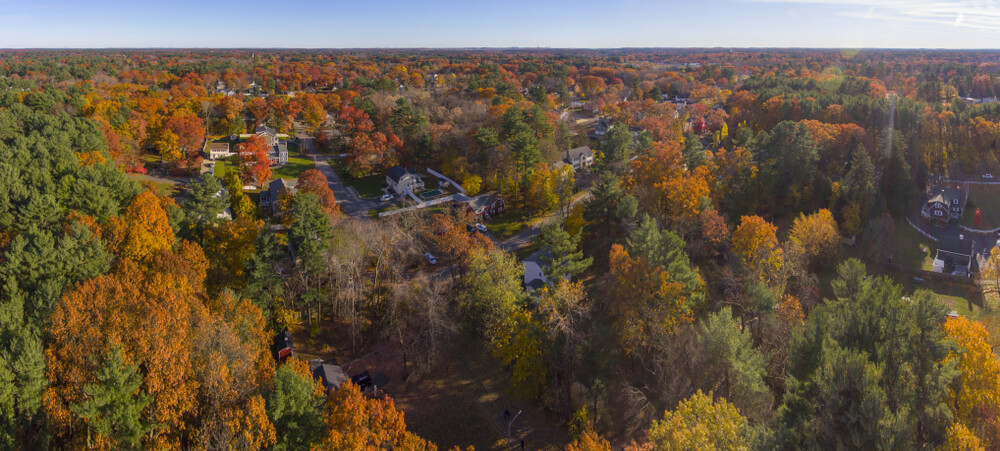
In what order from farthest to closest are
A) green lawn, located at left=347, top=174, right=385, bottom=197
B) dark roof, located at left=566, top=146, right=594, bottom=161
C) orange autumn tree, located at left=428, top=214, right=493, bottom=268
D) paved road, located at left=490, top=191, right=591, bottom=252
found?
dark roof, located at left=566, top=146, right=594, bottom=161 → green lawn, located at left=347, top=174, right=385, bottom=197 → paved road, located at left=490, top=191, right=591, bottom=252 → orange autumn tree, located at left=428, top=214, right=493, bottom=268

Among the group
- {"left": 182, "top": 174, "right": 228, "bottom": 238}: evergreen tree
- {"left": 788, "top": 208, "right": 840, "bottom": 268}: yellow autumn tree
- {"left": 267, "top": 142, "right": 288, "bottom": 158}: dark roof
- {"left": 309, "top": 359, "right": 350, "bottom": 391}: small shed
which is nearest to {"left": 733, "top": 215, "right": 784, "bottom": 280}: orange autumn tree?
{"left": 788, "top": 208, "right": 840, "bottom": 268}: yellow autumn tree

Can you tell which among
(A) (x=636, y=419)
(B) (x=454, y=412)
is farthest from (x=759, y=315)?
(B) (x=454, y=412)

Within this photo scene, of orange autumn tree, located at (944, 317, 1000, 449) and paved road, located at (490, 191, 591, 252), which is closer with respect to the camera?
orange autumn tree, located at (944, 317, 1000, 449)

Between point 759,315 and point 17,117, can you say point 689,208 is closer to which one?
point 759,315

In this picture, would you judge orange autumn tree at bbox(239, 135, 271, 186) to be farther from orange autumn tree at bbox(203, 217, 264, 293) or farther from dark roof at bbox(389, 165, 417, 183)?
orange autumn tree at bbox(203, 217, 264, 293)

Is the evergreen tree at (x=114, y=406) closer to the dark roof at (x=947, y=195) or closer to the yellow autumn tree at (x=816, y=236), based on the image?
the yellow autumn tree at (x=816, y=236)

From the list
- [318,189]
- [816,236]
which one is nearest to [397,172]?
[318,189]

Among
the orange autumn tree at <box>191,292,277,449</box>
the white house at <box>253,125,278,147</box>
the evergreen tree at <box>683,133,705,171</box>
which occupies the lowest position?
the orange autumn tree at <box>191,292,277,449</box>
